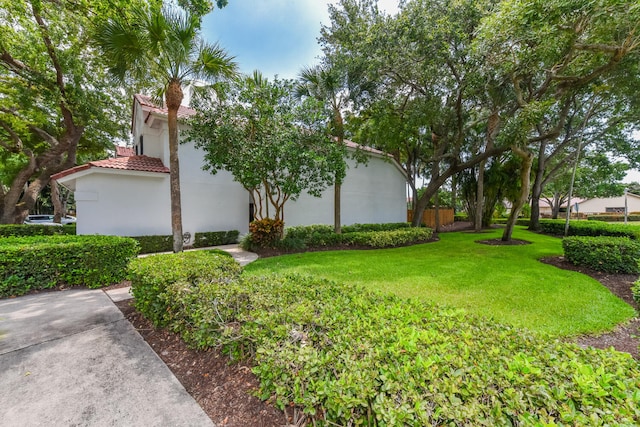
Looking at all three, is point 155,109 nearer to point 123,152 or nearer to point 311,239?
point 311,239

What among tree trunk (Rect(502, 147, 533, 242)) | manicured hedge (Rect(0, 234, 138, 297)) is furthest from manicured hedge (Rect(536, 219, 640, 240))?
manicured hedge (Rect(0, 234, 138, 297))

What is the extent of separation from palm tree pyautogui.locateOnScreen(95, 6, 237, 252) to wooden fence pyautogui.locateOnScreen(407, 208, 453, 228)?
16643 mm

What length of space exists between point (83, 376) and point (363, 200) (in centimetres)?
1498

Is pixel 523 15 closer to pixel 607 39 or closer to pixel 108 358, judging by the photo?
pixel 607 39

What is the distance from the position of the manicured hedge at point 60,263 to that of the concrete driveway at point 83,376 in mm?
1203

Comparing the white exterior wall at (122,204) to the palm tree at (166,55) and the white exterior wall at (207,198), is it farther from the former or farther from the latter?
the palm tree at (166,55)

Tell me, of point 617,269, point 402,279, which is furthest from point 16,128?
point 617,269

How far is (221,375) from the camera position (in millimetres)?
2611

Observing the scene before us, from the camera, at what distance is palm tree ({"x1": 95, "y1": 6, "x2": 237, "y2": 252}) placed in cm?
599

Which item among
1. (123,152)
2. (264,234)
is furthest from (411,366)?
(123,152)

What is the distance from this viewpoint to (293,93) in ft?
33.6

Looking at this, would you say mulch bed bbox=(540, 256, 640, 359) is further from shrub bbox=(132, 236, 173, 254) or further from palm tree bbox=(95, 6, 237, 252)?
shrub bbox=(132, 236, 173, 254)

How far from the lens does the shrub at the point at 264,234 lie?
10.1m

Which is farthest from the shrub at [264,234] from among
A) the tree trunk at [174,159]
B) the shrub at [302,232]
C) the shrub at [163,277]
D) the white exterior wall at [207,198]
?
the shrub at [163,277]
